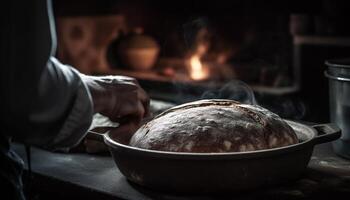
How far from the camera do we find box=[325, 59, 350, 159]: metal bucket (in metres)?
1.53

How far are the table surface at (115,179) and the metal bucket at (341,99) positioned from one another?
36mm

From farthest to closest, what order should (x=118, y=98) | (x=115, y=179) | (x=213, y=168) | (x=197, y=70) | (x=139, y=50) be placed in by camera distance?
(x=139, y=50) → (x=197, y=70) → (x=115, y=179) → (x=118, y=98) → (x=213, y=168)

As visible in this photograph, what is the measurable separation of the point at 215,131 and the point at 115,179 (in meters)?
0.31

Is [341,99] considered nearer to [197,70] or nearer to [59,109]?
[59,109]

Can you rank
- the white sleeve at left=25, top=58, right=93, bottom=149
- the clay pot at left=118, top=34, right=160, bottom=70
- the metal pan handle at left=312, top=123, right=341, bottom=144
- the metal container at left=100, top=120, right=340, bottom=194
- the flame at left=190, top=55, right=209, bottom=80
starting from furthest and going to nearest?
the clay pot at left=118, top=34, right=160, bottom=70
the flame at left=190, top=55, right=209, bottom=80
the metal pan handle at left=312, top=123, right=341, bottom=144
the metal container at left=100, top=120, right=340, bottom=194
the white sleeve at left=25, top=58, right=93, bottom=149

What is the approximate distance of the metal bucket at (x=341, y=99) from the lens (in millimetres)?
1533

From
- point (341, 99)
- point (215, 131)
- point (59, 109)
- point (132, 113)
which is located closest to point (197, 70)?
point (341, 99)

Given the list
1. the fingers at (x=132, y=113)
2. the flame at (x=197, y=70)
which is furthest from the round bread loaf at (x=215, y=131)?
the flame at (x=197, y=70)

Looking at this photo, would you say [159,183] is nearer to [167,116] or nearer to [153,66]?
[167,116]

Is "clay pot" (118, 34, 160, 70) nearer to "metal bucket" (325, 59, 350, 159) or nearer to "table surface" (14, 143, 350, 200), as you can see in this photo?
"table surface" (14, 143, 350, 200)

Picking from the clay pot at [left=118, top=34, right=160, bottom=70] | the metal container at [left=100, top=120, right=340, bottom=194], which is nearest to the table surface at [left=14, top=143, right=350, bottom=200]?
the metal container at [left=100, top=120, right=340, bottom=194]

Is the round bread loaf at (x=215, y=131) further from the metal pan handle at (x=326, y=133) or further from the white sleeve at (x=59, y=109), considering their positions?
the white sleeve at (x=59, y=109)

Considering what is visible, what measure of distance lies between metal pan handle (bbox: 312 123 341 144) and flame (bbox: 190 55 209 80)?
2.29 metres

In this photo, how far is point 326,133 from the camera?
1454mm
